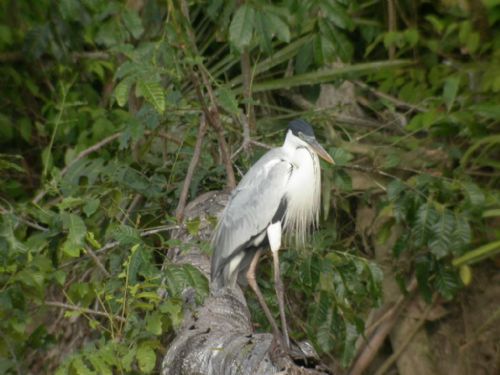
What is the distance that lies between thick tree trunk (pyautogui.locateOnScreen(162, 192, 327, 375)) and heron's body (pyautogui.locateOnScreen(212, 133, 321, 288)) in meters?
0.14

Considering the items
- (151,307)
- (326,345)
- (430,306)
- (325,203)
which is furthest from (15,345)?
(430,306)

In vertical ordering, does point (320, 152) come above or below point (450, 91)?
above

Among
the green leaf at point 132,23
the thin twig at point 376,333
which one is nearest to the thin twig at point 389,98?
the thin twig at point 376,333

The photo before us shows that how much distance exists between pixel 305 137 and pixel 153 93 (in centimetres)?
68

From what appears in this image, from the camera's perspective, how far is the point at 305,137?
3.91 m

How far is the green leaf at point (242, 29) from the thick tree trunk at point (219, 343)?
719mm

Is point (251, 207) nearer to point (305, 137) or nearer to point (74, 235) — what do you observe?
point (305, 137)

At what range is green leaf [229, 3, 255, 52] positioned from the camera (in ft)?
→ 12.4

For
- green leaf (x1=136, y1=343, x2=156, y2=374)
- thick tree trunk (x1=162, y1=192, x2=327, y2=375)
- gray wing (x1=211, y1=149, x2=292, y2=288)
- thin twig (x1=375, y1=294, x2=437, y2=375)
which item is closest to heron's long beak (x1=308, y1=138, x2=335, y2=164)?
gray wing (x1=211, y1=149, x2=292, y2=288)

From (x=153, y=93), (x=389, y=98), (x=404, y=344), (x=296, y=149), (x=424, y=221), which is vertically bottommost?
(x=404, y=344)

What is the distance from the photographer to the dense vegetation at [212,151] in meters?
3.79

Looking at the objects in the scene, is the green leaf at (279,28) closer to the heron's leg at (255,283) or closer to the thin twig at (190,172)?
the thin twig at (190,172)

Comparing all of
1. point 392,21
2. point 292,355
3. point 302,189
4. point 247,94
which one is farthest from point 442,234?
point 392,21

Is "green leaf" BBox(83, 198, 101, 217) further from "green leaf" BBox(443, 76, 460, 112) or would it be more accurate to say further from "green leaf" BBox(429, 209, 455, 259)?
"green leaf" BBox(443, 76, 460, 112)
